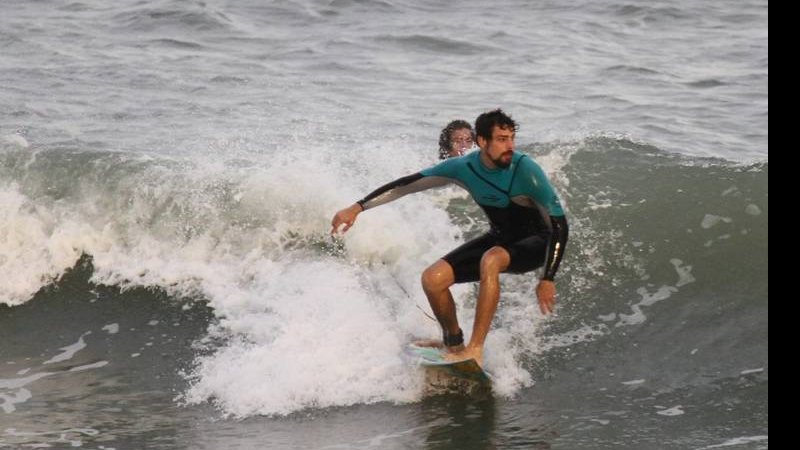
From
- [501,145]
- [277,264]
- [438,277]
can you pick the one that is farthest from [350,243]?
[501,145]

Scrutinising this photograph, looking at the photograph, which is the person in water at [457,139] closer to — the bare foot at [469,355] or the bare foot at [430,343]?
the bare foot at [430,343]

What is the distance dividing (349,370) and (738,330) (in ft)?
9.11

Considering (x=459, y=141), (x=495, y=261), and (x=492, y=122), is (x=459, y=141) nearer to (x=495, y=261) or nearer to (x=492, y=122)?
(x=492, y=122)

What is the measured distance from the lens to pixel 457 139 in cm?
838

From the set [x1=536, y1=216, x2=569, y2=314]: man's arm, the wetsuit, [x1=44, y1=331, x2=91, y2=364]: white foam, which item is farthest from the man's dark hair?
[x1=44, y1=331, x2=91, y2=364]: white foam

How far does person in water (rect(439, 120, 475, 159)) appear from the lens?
27.5 feet

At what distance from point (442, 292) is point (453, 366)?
0.45 m

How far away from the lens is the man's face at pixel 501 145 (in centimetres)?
712

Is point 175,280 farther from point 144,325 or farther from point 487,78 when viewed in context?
point 487,78

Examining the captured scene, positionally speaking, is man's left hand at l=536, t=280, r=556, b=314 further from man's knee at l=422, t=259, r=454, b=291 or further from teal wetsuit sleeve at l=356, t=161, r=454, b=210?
teal wetsuit sleeve at l=356, t=161, r=454, b=210

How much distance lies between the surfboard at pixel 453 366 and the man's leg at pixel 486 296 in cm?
4

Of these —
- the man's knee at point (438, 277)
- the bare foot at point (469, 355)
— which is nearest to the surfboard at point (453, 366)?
the bare foot at point (469, 355)

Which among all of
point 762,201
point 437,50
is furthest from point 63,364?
point 437,50

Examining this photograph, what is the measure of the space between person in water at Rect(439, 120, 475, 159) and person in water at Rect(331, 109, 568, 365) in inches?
34.8
